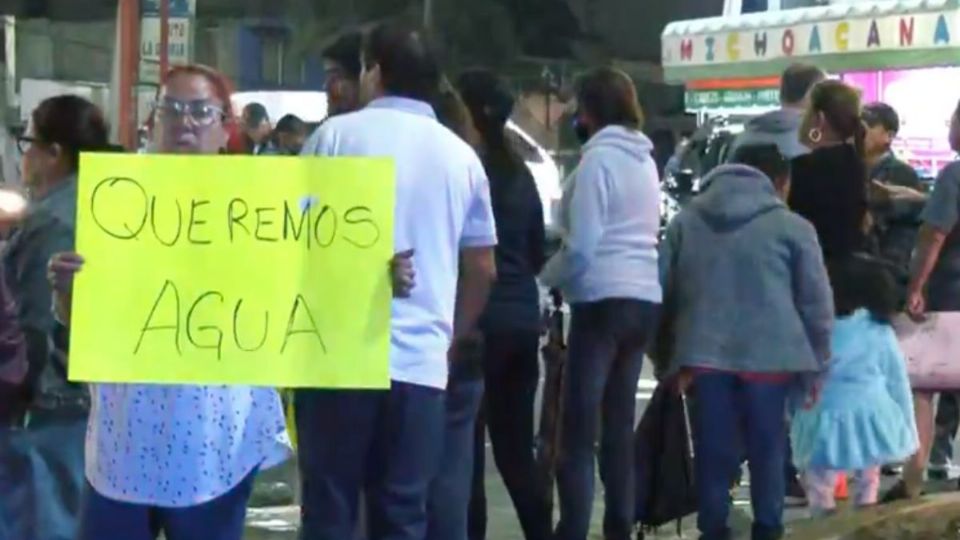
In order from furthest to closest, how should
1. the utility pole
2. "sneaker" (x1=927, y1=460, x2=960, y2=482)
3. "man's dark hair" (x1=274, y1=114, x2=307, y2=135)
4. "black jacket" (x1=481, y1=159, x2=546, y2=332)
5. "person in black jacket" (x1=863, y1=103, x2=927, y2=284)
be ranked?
1. the utility pole
2. "man's dark hair" (x1=274, y1=114, x2=307, y2=135)
3. "sneaker" (x1=927, y1=460, x2=960, y2=482)
4. "person in black jacket" (x1=863, y1=103, x2=927, y2=284)
5. "black jacket" (x1=481, y1=159, x2=546, y2=332)

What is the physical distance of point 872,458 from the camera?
26.0 feet

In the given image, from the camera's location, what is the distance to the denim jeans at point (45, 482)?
17.9ft

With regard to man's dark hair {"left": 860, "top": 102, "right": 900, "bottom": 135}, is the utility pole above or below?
above

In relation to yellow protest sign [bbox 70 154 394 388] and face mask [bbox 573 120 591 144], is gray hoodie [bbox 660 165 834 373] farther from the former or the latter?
yellow protest sign [bbox 70 154 394 388]

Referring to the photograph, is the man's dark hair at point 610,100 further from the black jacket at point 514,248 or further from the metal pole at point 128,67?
the metal pole at point 128,67

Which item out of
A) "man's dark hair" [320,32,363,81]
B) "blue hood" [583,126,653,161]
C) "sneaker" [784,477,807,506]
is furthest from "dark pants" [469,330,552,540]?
"sneaker" [784,477,807,506]

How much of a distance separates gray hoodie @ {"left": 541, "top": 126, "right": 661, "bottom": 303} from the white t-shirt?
1828 millimetres

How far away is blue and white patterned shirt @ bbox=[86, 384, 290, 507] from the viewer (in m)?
→ 4.55

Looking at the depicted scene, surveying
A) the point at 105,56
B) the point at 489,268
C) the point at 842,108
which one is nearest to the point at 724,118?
the point at 105,56

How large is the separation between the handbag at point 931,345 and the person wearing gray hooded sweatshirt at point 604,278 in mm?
1538

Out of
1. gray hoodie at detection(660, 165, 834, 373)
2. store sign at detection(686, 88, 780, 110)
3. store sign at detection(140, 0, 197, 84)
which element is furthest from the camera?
store sign at detection(686, 88, 780, 110)

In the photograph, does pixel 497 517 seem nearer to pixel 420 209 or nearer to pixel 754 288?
pixel 754 288

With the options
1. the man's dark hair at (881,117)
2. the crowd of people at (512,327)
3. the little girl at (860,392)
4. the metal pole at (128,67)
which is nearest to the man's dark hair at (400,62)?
the crowd of people at (512,327)

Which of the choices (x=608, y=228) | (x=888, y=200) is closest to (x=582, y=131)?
(x=608, y=228)
